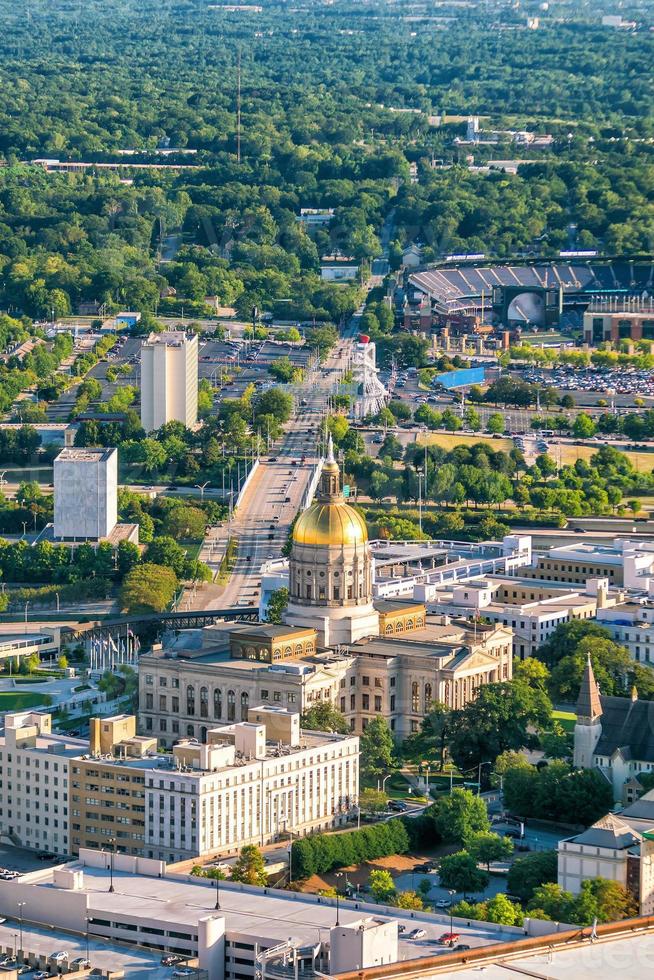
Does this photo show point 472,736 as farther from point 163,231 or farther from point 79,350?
point 163,231

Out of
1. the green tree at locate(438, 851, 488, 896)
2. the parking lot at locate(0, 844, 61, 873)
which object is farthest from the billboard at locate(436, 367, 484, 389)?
the green tree at locate(438, 851, 488, 896)

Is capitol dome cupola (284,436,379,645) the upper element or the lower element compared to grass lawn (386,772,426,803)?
upper

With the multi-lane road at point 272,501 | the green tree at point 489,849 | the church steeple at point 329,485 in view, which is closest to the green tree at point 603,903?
the green tree at point 489,849

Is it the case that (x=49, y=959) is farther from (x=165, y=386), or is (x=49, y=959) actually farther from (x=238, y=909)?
(x=165, y=386)

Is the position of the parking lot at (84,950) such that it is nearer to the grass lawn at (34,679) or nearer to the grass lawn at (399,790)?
the grass lawn at (399,790)

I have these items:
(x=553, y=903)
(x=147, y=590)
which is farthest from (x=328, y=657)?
(x=553, y=903)

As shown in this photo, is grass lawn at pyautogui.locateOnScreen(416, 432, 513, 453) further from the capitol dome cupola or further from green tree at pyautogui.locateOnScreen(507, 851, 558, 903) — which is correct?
green tree at pyautogui.locateOnScreen(507, 851, 558, 903)
